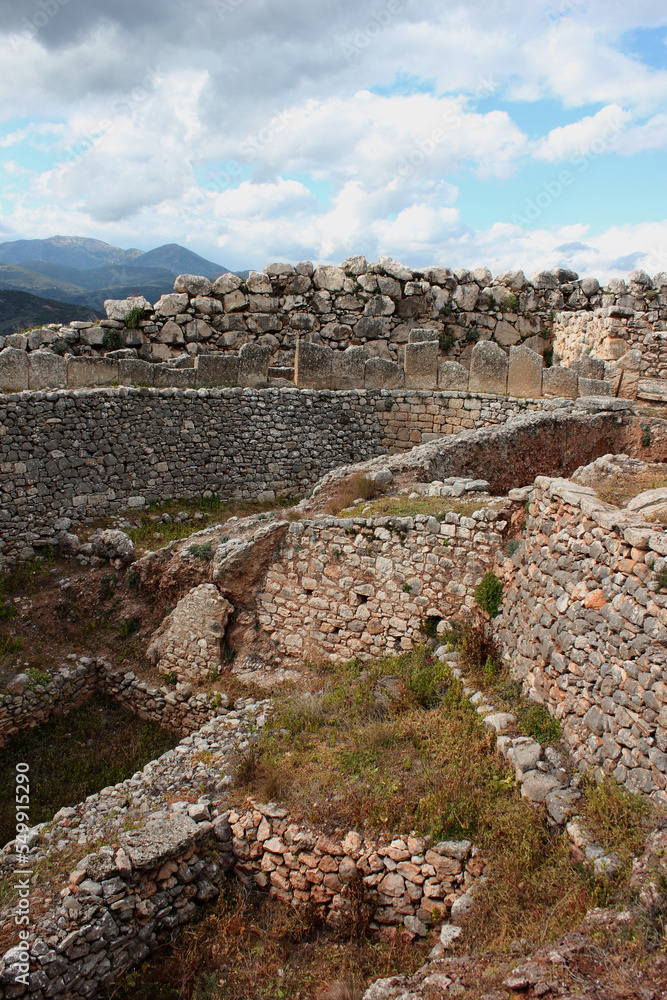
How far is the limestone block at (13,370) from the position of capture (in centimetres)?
1037

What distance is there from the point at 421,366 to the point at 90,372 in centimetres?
667

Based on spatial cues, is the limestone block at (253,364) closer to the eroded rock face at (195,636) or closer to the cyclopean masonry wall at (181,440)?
the cyclopean masonry wall at (181,440)

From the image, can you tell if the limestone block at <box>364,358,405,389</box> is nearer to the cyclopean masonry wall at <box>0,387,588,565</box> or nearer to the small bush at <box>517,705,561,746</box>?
the cyclopean masonry wall at <box>0,387,588,565</box>

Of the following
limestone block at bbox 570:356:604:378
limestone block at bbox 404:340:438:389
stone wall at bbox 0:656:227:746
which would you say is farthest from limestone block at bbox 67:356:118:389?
limestone block at bbox 570:356:604:378

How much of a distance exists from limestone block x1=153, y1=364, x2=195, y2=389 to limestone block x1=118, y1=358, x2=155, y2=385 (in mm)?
94

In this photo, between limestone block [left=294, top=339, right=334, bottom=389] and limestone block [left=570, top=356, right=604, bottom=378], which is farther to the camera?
→ limestone block [left=570, top=356, right=604, bottom=378]

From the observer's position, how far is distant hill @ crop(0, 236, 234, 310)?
3162 inches

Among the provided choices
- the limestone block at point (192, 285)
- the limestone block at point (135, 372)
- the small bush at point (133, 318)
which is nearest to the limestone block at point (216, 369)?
the limestone block at point (135, 372)

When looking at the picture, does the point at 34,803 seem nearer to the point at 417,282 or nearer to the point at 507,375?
the point at 507,375

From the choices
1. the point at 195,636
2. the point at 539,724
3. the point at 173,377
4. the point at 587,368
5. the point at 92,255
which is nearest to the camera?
the point at 539,724

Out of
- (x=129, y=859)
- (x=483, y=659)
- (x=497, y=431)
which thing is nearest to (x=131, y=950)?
(x=129, y=859)

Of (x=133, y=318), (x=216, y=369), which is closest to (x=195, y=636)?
(x=216, y=369)

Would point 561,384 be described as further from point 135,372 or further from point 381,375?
point 135,372

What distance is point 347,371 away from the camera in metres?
13.2
